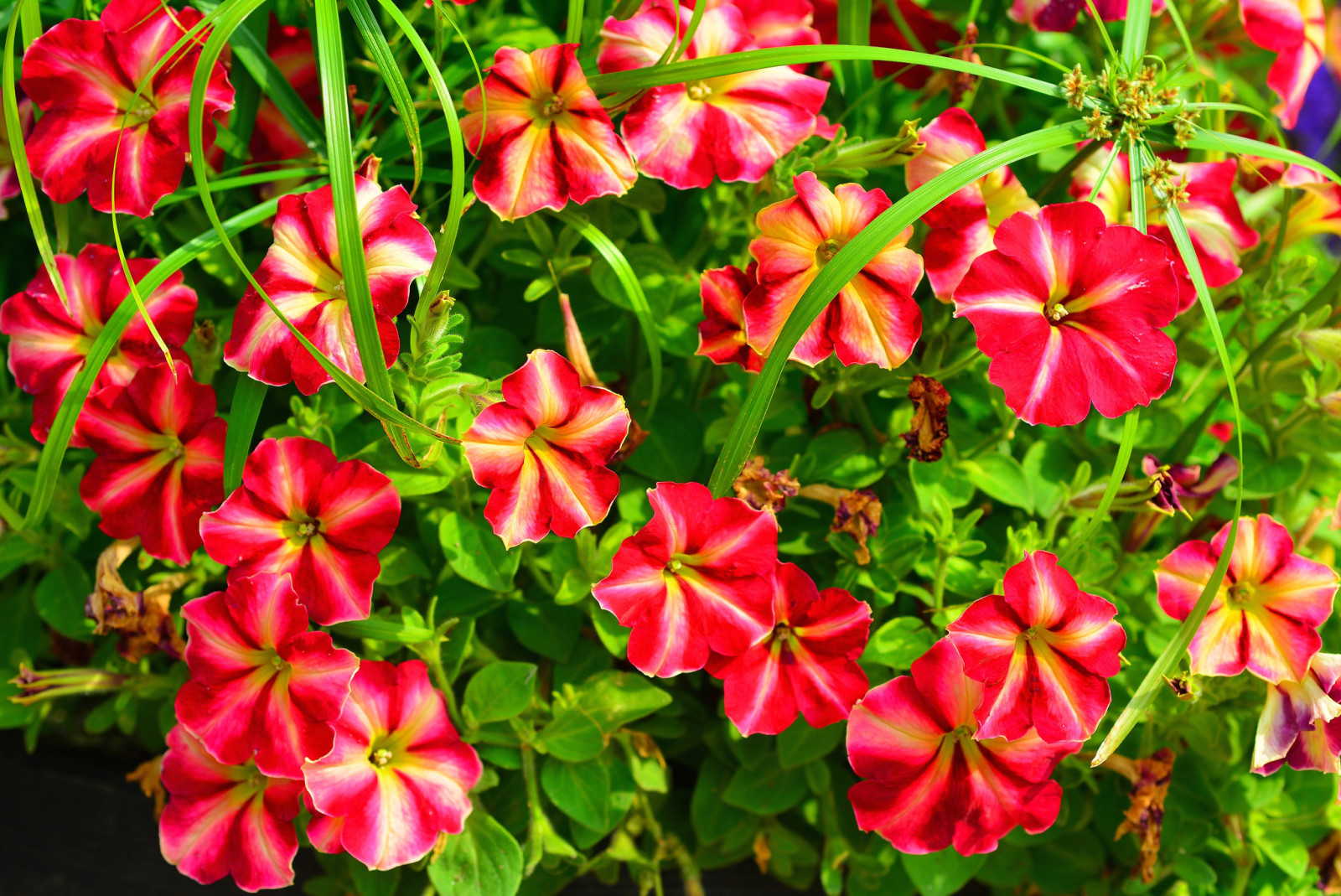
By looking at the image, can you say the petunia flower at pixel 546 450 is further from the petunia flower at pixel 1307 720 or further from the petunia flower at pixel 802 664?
the petunia flower at pixel 1307 720

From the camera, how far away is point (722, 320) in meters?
0.79

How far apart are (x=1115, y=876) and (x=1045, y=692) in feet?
1.50

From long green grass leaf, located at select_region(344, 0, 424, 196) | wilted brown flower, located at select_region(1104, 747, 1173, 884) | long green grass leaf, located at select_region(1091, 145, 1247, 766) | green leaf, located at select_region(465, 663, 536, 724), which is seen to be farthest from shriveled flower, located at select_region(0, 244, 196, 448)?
wilted brown flower, located at select_region(1104, 747, 1173, 884)

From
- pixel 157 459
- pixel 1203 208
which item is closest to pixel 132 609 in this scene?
pixel 157 459

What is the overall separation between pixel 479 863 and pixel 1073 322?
648mm

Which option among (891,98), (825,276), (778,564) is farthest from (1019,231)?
(891,98)

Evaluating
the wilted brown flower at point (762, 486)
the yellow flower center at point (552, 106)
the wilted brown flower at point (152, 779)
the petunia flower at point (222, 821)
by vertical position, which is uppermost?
the yellow flower center at point (552, 106)

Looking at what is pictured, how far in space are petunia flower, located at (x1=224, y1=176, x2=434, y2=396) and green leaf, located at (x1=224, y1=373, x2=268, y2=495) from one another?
5 cm

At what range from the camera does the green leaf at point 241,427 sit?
76cm

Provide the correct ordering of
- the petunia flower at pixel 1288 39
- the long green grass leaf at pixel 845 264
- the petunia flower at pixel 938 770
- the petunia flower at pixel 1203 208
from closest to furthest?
1. the long green grass leaf at pixel 845 264
2. the petunia flower at pixel 938 770
3. the petunia flower at pixel 1203 208
4. the petunia flower at pixel 1288 39

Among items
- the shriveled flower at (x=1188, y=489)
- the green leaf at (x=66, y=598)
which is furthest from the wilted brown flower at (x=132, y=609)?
the shriveled flower at (x=1188, y=489)

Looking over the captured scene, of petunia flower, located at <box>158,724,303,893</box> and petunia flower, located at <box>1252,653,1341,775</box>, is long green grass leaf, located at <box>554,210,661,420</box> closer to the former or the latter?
petunia flower, located at <box>158,724,303,893</box>

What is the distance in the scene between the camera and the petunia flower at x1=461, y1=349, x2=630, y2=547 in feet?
2.31

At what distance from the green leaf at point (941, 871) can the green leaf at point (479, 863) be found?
365 mm
